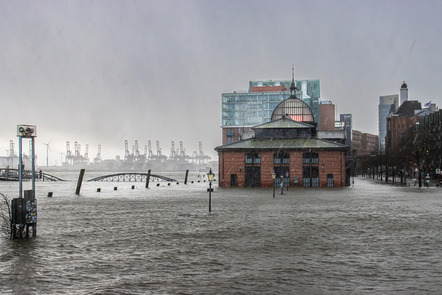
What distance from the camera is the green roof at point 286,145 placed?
7844 centimetres

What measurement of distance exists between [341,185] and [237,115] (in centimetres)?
11889

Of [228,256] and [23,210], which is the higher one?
[23,210]

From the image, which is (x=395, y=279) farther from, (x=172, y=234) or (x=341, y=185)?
(x=341, y=185)

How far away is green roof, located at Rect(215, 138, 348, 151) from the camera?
78.4 m

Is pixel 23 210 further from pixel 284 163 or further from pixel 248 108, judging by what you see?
pixel 248 108

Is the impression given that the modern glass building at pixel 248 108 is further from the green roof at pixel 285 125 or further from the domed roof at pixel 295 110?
the green roof at pixel 285 125

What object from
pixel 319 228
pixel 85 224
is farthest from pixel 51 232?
pixel 319 228

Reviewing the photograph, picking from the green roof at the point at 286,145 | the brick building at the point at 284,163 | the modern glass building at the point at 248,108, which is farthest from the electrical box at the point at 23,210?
the modern glass building at the point at 248,108

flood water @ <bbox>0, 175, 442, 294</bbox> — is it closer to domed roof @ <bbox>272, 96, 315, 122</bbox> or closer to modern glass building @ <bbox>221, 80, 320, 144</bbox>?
domed roof @ <bbox>272, 96, 315, 122</bbox>

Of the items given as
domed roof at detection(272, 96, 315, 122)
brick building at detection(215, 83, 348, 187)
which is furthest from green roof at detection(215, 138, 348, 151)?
domed roof at detection(272, 96, 315, 122)

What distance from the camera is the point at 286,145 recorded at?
265ft

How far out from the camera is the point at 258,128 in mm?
86312

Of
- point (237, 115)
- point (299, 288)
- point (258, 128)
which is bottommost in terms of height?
point (299, 288)

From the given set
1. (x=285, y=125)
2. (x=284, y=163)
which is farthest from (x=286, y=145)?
(x=285, y=125)
